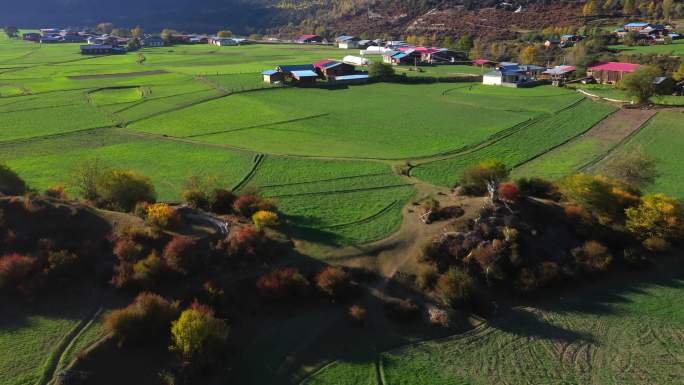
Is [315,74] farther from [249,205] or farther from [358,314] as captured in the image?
[358,314]

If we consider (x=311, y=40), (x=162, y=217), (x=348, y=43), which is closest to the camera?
(x=162, y=217)

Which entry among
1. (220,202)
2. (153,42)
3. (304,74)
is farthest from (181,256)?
(153,42)

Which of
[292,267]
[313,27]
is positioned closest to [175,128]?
[292,267]

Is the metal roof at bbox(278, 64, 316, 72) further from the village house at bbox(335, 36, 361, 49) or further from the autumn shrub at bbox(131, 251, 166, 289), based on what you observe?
the autumn shrub at bbox(131, 251, 166, 289)

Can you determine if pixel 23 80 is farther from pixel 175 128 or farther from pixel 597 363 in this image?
pixel 597 363

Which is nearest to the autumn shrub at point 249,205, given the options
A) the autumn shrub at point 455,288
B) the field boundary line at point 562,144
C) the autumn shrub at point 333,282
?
the autumn shrub at point 333,282

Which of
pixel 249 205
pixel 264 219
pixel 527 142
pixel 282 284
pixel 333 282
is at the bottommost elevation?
pixel 333 282

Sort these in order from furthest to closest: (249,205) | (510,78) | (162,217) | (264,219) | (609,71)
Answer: (510,78) → (609,71) → (249,205) → (264,219) → (162,217)
